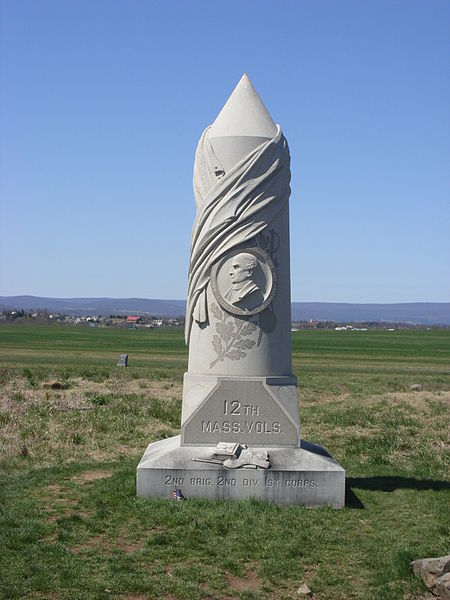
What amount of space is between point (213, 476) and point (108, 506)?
4.64ft

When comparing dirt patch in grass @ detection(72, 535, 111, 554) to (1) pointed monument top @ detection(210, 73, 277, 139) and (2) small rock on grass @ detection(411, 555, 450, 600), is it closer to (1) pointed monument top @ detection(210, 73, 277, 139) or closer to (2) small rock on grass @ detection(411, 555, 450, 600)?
(2) small rock on grass @ detection(411, 555, 450, 600)

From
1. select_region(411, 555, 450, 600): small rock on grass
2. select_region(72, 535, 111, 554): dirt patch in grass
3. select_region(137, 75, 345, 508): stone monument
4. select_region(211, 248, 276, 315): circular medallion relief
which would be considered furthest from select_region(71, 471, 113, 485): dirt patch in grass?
select_region(411, 555, 450, 600): small rock on grass

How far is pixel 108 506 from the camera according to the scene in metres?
10.2

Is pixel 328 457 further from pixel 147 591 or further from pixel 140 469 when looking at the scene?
pixel 147 591

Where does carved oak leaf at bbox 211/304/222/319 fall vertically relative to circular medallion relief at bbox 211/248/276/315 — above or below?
below

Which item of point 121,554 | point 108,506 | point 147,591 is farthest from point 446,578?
point 108,506

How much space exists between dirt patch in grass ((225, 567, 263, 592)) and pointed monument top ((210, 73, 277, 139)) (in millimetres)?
5998

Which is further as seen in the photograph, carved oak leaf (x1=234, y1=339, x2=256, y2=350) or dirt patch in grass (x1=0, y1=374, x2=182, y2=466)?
dirt patch in grass (x1=0, y1=374, x2=182, y2=466)

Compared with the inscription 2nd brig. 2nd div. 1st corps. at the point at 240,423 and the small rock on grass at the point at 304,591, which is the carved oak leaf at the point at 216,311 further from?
the small rock on grass at the point at 304,591

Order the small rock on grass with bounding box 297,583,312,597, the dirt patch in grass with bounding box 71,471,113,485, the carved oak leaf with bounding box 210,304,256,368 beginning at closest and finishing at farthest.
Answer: the small rock on grass with bounding box 297,583,312,597
the carved oak leaf with bounding box 210,304,256,368
the dirt patch in grass with bounding box 71,471,113,485

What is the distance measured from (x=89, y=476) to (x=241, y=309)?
12.8 ft

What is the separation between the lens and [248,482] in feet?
33.5

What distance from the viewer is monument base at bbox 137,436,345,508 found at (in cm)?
1018

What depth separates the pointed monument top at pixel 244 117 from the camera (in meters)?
11.1
